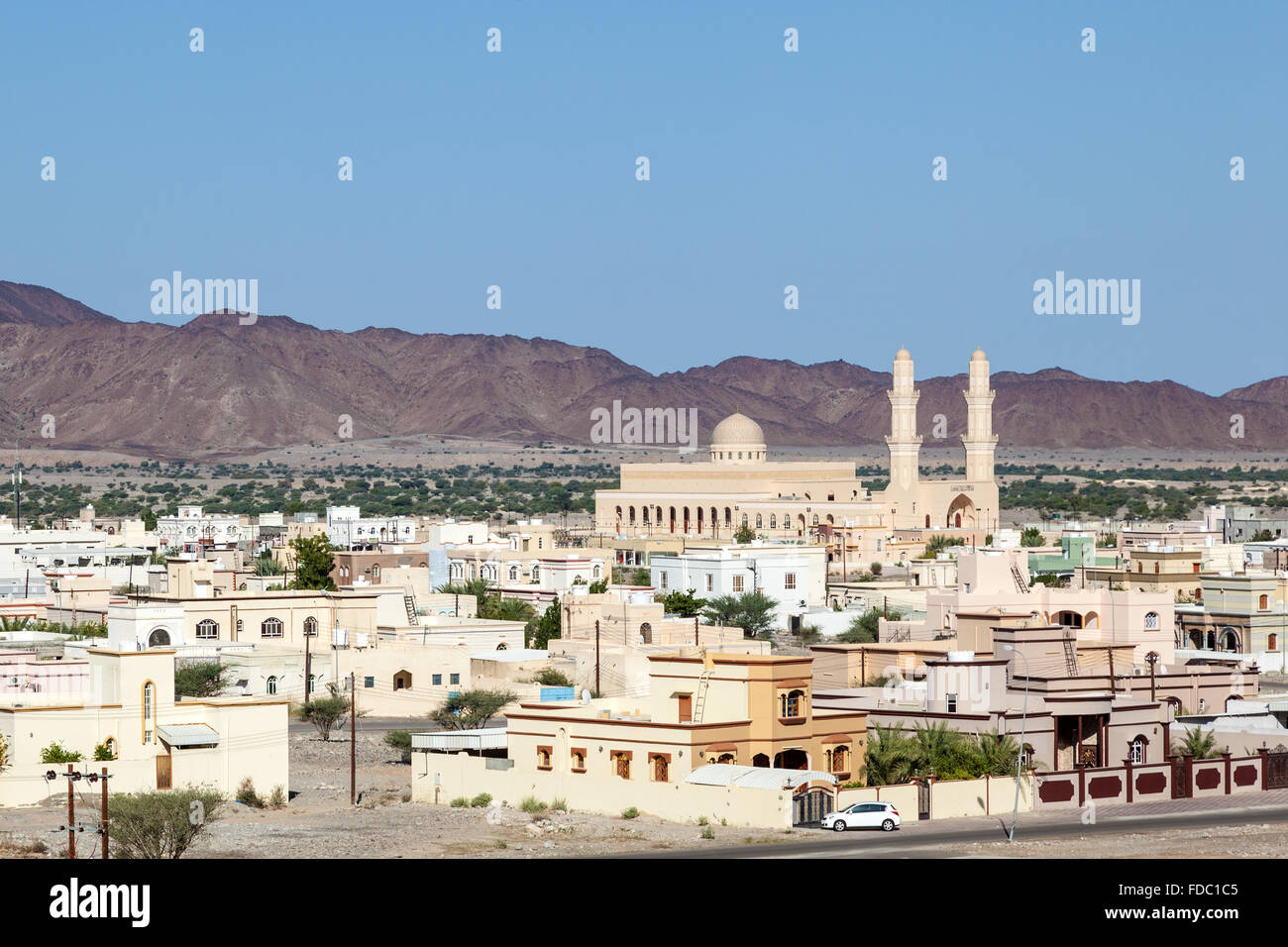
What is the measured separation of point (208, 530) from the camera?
10100 centimetres

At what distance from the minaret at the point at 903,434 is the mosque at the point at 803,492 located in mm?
51

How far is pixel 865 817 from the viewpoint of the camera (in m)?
31.0

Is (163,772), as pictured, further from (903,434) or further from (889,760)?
(903,434)

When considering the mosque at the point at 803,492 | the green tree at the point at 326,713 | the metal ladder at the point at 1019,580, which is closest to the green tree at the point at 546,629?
the green tree at the point at 326,713

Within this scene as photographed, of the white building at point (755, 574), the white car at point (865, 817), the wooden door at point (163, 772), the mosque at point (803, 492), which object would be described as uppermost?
the mosque at point (803, 492)

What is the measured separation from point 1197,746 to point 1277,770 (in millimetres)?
1386

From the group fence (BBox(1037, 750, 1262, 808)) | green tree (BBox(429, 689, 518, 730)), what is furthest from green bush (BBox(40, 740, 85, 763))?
fence (BBox(1037, 750, 1262, 808))

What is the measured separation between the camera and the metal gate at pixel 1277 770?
36219 millimetres

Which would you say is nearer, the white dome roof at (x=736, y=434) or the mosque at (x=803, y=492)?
the mosque at (x=803, y=492)

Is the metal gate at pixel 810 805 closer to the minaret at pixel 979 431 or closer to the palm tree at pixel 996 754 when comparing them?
the palm tree at pixel 996 754

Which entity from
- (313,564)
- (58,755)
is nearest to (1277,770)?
(58,755)
